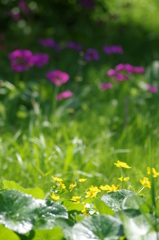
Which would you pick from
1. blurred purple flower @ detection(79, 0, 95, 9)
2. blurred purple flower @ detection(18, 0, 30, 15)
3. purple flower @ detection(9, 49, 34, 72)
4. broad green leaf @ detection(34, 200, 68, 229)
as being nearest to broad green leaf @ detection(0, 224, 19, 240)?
broad green leaf @ detection(34, 200, 68, 229)

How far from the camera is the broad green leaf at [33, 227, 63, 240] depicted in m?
1.16

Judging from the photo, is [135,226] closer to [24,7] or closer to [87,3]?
[24,7]

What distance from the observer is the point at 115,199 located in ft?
4.48

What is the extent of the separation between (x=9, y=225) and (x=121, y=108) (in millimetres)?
2385

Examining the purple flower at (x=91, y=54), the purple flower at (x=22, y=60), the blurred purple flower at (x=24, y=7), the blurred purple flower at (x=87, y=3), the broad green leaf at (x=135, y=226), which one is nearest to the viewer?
the broad green leaf at (x=135, y=226)

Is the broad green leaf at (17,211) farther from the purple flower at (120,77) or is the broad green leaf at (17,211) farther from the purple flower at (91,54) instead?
the purple flower at (91,54)

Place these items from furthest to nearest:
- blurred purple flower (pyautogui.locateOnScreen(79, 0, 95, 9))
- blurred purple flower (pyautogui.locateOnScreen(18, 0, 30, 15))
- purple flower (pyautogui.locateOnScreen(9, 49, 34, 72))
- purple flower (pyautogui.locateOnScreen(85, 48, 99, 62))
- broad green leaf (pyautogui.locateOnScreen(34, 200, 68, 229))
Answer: blurred purple flower (pyautogui.locateOnScreen(79, 0, 95, 9))
blurred purple flower (pyautogui.locateOnScreen(18, 0, 30, 15))
purple flower (pyautogui.locateOnScreen(85, 48, 99, 62))
purple flower (pyautogui.locateOnScreen(9, 49, 34, 72))
broad green leaf (pyautogui.locateOnScreen(34, 200, 68, 229))

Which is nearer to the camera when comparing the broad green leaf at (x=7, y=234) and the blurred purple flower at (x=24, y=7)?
the broad green leaf at (x=7, y=234)

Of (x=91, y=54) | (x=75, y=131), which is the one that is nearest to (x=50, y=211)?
(x=75, y=131)

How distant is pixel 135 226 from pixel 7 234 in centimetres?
35

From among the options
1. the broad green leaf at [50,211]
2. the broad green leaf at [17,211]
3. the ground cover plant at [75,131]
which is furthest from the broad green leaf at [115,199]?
the broad green leaf at [17,211]

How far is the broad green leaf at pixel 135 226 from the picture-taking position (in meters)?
1.13

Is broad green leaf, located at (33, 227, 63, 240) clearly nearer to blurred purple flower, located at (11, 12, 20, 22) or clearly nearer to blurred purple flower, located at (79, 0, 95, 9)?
blurred purple flower, located at (11, 12, 20, 22)

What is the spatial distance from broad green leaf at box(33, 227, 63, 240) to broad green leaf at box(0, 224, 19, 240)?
6cm
